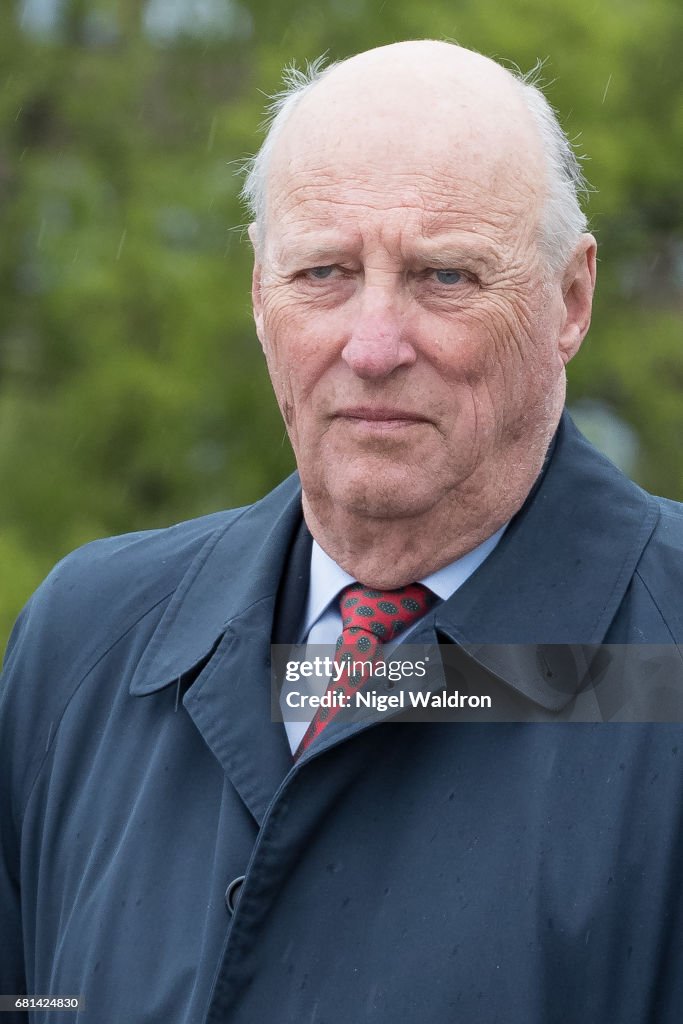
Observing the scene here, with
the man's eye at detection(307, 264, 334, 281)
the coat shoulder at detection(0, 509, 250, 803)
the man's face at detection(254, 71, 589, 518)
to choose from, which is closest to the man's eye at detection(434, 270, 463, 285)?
the man's face at detection(254, 71, 589, 518)

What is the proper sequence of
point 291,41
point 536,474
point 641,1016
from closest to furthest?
point 641,1016
point 536,474
point 291,41

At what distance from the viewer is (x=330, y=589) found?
91.8 inches

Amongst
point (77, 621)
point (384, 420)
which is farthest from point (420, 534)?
point (77, 621)

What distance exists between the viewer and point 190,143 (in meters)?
8.34

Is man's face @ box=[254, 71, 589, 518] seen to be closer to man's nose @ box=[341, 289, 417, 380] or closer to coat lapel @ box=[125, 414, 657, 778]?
man's nose @ box=[341, 289, 417, 380]

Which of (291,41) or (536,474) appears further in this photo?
(291,41)

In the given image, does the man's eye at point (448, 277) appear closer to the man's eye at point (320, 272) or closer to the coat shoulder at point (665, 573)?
the man's eye at point (320, 272)

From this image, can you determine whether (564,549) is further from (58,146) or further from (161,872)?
(58,146)

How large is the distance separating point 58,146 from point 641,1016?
7774mm

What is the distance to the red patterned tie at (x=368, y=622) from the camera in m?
2.15

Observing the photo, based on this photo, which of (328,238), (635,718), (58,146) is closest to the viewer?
(635,718)

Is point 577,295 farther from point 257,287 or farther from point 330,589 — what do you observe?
point 330,589

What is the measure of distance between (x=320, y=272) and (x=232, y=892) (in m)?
0.98

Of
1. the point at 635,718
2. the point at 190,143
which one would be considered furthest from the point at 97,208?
the point at 635,718
